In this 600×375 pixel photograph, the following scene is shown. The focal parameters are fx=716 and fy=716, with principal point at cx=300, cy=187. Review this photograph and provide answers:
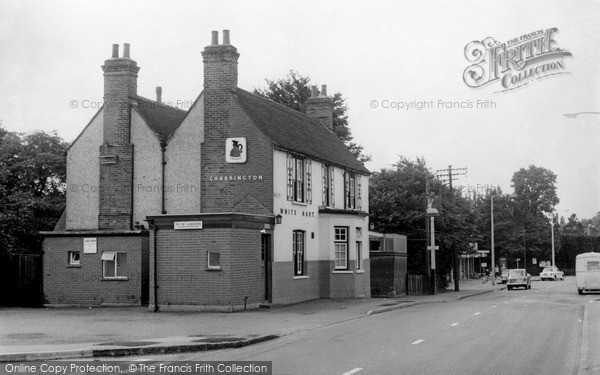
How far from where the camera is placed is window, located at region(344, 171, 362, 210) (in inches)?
1490

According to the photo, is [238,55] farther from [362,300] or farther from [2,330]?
[2,330]

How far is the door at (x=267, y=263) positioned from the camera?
28.4m

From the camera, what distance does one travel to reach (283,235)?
29.8m

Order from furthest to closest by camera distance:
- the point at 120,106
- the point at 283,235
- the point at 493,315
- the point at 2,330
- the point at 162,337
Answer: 1. the point at 120,106
2. the point at 283,235
3. the point at 493,315
4. the point at 2,330
5. the point at 162,337

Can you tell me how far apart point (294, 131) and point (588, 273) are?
901 inches

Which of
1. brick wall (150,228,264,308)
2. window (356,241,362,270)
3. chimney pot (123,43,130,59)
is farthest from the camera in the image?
window (356,241,362,270)

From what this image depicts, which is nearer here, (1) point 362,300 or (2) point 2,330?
(2) point 2,330

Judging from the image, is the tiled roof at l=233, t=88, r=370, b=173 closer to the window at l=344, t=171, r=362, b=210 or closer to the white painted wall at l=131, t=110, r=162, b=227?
the window at l=344, t=171, r=362, b=210

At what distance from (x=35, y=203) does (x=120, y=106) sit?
402 inches

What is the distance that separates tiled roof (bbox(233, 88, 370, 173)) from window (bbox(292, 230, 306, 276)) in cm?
368

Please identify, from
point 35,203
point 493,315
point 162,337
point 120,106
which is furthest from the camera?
point 35,203

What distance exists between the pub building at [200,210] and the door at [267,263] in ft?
0.15

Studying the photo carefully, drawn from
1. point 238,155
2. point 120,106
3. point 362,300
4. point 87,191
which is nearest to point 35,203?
point 87,191

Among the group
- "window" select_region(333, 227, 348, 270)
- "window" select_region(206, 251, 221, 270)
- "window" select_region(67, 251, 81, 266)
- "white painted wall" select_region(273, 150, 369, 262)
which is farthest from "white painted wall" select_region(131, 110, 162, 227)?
"window" select_region(333, 227, 348, 270)
